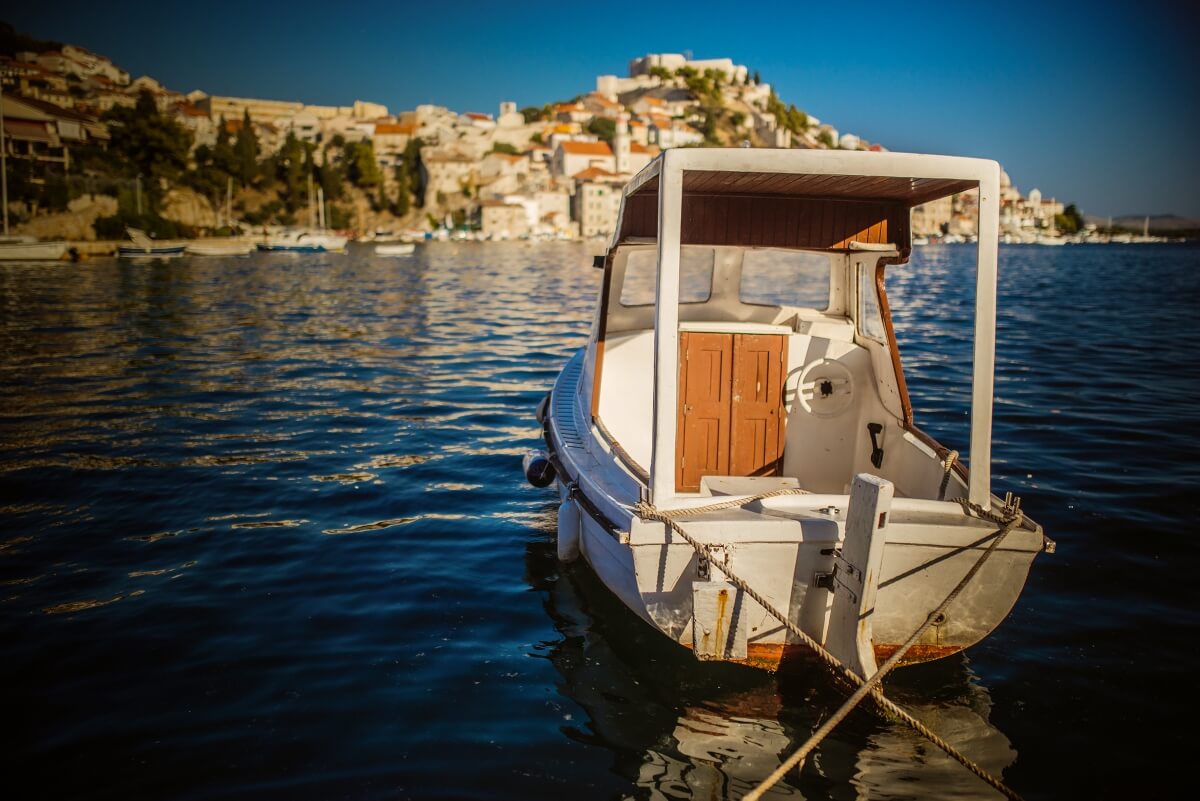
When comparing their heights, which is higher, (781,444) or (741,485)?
(781,444)

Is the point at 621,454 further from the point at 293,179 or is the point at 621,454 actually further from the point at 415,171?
the point at 415,171

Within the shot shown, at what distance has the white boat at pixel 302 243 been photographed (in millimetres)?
72375

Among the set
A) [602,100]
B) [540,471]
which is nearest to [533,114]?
[602,100]

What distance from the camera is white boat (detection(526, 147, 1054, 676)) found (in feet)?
15.0

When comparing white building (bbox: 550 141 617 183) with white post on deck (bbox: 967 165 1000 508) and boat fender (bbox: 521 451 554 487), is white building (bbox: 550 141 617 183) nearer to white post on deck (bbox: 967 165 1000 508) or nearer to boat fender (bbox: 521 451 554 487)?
boat fender (bbox: 521 451 554 487)

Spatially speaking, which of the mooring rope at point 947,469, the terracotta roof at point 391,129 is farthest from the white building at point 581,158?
the mooring rope at point 947,469

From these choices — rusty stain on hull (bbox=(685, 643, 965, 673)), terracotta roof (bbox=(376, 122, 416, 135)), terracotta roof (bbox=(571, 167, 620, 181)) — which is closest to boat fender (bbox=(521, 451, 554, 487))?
rusty stain on hull (bbox=(685, 643, 965, 673))

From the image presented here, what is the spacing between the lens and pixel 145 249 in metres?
52.4

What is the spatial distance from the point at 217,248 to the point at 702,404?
63.6 metres

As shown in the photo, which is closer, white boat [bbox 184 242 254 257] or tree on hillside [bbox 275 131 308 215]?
white boat [bbox 184 242 254 257]

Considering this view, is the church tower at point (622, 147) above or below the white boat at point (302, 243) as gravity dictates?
above

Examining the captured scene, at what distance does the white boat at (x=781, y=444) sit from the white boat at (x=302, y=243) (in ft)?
231

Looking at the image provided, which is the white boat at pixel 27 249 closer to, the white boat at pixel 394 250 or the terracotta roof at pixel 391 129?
the white boat at pixel 394 250

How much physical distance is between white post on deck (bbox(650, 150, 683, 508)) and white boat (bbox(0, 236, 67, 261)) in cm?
5117
